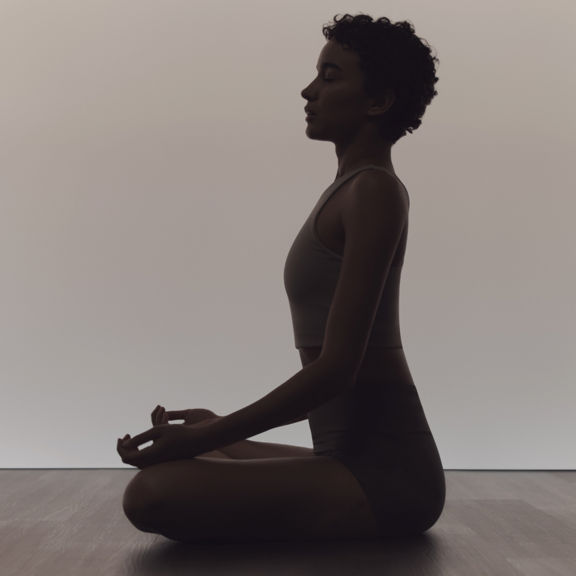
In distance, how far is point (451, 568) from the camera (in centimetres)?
167

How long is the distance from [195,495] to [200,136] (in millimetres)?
2406

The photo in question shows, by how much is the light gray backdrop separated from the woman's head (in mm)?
1925

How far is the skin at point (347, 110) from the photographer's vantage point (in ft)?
6.26

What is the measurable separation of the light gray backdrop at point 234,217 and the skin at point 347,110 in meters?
1.89

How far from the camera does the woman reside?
1718mm

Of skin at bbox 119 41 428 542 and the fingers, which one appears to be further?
the fingers

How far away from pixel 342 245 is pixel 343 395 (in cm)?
29

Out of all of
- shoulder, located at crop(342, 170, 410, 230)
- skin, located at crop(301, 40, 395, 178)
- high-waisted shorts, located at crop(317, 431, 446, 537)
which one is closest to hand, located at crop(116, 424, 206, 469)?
high-waisted shorts, located at crop(317, 431, 446, 537)

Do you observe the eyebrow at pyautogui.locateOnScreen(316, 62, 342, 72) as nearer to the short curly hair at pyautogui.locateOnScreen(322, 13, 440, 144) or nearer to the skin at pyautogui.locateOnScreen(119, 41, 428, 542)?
the short curly hair at pyautogui.locateOnScreen(322, 13, 440, 144)

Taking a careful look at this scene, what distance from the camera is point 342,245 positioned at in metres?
1.83

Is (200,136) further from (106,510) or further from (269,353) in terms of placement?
(106,510)

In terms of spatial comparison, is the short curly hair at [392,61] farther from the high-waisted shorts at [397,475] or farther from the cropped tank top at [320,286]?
the high-waisted shorts at [397,475]

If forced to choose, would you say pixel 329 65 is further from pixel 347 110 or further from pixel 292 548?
pixel 292 548

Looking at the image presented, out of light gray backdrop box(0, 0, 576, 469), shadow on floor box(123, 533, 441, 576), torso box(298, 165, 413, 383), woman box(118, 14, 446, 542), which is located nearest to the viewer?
shadow on floor box(123, 533, 441, 576)
